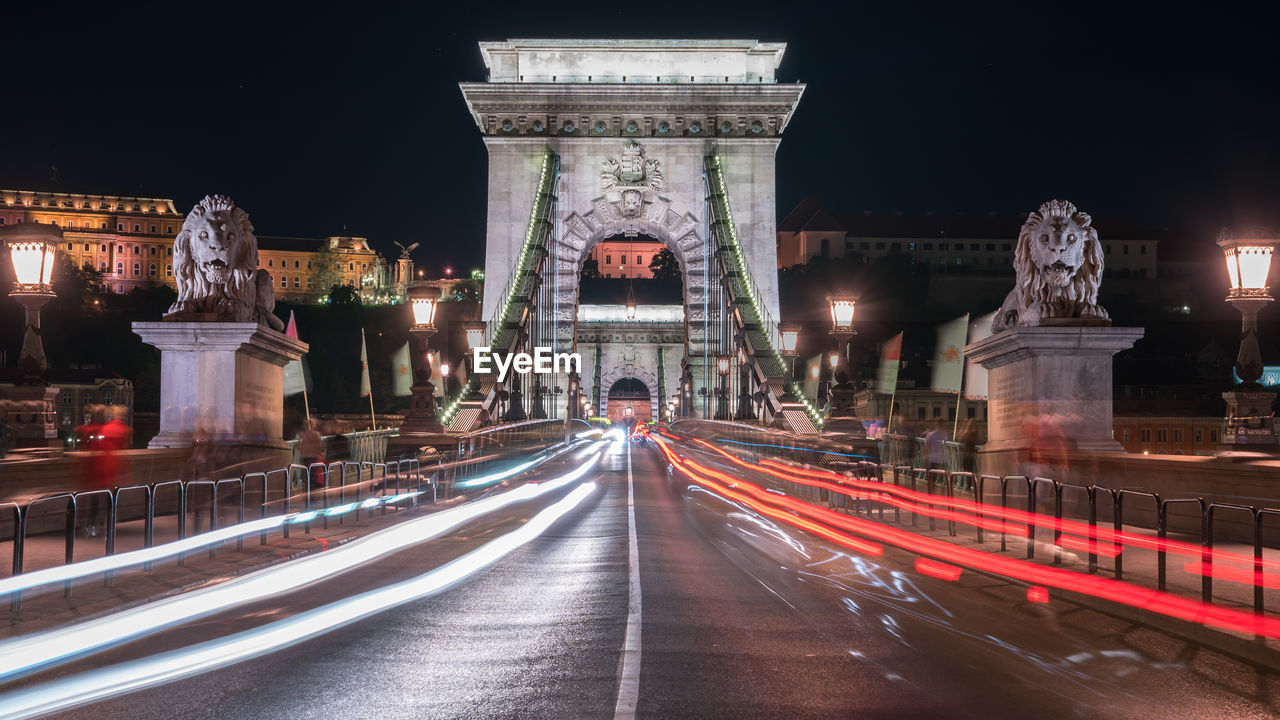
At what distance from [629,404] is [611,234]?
9134 centimetres

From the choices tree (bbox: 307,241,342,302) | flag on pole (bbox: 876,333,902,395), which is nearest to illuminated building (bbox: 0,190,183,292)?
tree (bbox: 307,241,342,302)

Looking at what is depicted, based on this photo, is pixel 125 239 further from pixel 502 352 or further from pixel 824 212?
pixel 502 352

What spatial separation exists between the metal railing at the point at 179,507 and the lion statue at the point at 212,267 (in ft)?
7.41

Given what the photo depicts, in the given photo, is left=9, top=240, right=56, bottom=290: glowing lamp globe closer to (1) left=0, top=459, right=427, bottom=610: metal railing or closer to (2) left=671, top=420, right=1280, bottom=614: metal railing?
(1) left=0, top=459, right=427, bottom=610: metal railing

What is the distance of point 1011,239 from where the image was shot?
495 feet

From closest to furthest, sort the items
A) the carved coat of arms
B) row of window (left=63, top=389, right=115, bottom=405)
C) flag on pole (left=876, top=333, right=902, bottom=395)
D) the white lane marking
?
the white lane marking, flag on pole (left=876, top=333, right=902, bottom=395), the carved coat of arms, row of window (left=63, top=389, right=115, bottom=405)

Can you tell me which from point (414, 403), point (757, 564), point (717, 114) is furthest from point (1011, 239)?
point (757, 564)

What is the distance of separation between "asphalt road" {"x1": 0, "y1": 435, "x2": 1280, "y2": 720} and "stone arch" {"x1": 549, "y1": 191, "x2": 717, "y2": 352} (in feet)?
158

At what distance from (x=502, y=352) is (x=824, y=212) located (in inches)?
4341

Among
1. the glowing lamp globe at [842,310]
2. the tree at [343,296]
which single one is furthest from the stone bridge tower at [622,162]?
the tree at [343,296]

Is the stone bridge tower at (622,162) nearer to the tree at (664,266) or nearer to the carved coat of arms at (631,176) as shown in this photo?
the carved coat of arms at (631,176)

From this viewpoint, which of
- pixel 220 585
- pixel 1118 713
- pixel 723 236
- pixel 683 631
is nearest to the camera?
pixel 1118 713

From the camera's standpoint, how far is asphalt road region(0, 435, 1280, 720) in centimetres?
607

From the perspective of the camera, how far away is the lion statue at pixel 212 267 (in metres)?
15.0
